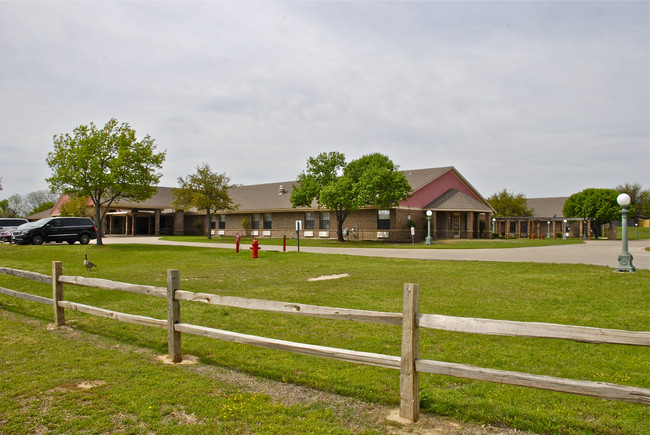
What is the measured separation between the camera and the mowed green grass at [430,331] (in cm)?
453

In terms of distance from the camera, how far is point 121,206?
50.9 metres

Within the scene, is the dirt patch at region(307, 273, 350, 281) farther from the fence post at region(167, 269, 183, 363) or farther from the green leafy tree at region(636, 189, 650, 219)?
the green leafy tree at region(636, 189, 650, 219)

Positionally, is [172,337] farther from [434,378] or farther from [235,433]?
[434,378]

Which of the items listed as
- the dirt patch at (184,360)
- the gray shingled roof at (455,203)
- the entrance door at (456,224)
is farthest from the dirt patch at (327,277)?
the entrance door at (456,224)

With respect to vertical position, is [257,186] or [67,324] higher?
[257,186]

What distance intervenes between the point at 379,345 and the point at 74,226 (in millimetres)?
29452

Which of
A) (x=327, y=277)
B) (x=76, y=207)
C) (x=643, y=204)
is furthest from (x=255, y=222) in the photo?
(x=643, y=204)

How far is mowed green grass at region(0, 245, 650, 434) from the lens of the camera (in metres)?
4.53

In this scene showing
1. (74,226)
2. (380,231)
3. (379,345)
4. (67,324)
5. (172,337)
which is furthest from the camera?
(380,231)

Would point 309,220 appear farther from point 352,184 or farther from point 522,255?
point 522,255

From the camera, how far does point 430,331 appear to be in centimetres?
730

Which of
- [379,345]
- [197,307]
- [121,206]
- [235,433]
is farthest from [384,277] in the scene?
[121,206]

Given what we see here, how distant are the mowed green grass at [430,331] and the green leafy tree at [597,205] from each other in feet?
119

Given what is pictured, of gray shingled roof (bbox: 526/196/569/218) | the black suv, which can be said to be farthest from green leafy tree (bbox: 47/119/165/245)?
gray shingled roof (bbox: 526/196/569/218)
